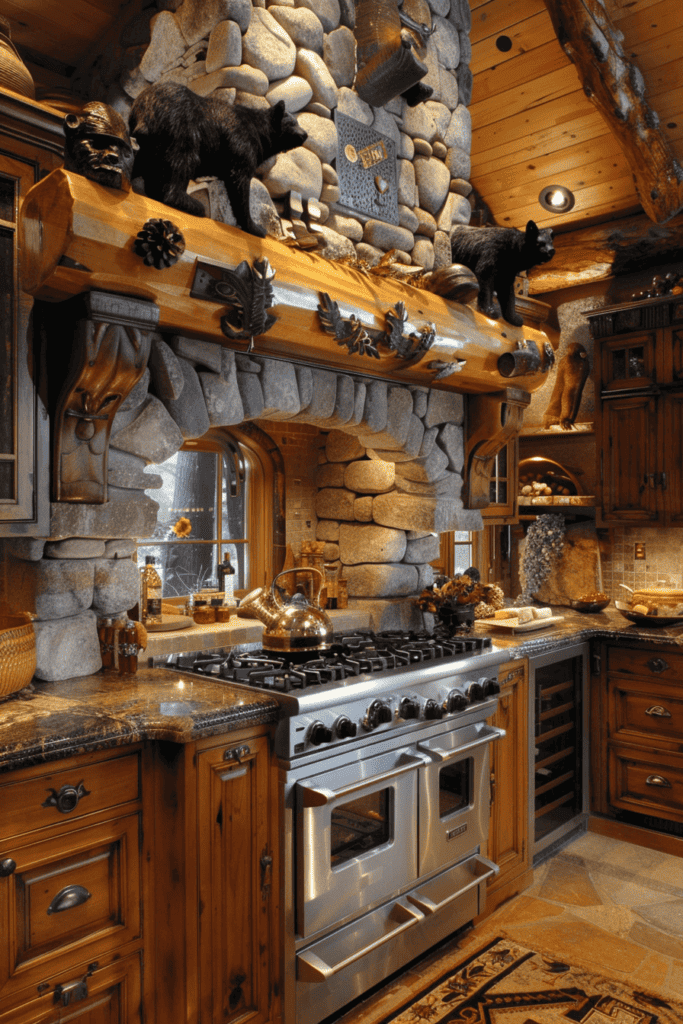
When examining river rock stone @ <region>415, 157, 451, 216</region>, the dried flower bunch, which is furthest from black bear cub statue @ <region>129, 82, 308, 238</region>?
the dried flower bunch

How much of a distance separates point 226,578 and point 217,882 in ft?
5.35

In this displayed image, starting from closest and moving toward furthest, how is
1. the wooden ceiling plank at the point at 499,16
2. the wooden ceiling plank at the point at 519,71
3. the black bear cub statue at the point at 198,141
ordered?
the black bear cub statue at the point at 198,141
the wooden ceiling plank at the point at 499,16
the wooden ceiling plank at the point at 519,71

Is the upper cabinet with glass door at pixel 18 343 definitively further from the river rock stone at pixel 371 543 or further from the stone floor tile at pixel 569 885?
the stone floor tile at pixel 569 885

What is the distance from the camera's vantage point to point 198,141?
7.36ft

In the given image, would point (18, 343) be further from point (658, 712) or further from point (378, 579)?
point (658, 712)

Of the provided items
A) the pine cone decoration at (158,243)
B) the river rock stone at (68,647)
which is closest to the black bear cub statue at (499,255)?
the pine cone decoration at (158,243)

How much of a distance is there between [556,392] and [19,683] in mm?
4234

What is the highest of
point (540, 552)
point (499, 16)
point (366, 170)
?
point (499, 16)

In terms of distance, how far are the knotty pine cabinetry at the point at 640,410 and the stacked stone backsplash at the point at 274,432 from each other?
1.60 meters

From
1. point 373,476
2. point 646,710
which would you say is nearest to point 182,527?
point 373,476

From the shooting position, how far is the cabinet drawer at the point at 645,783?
12.2 feet

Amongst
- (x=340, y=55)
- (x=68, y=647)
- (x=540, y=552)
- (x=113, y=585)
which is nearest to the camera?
(x=68, y=647)

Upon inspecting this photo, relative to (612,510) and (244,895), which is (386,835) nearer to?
(244,895)

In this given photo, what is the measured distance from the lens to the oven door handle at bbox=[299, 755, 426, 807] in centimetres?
221
